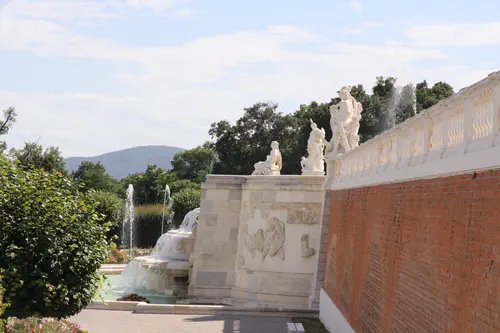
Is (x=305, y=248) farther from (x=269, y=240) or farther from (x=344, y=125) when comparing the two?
(x=344, y=125)

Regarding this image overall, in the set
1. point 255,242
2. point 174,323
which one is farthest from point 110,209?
point 174,323

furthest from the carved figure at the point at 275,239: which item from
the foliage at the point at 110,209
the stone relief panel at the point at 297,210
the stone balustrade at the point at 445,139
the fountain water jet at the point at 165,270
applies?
the foliage at the point at 110,209

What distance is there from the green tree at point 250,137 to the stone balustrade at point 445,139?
51.6 metres

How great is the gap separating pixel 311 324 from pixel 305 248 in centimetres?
440

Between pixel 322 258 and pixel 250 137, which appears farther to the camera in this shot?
pixel 250 137

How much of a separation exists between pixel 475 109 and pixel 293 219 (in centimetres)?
1524

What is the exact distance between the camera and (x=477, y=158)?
719cm

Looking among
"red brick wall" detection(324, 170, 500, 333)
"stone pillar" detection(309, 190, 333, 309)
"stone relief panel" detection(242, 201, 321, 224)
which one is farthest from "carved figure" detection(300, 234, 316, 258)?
"red brick wall" detection(324, 170, 500, 333)

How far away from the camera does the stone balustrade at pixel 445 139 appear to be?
7.16 m

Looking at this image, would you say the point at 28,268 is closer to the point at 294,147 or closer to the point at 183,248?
the point at 183,248

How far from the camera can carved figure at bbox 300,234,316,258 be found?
22.5 m

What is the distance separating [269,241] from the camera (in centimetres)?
2327

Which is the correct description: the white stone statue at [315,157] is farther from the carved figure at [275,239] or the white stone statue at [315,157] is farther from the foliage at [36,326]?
the foliage at [36,326]

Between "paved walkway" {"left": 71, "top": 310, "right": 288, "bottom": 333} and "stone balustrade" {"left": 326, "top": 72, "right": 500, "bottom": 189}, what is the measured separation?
5200 mm
